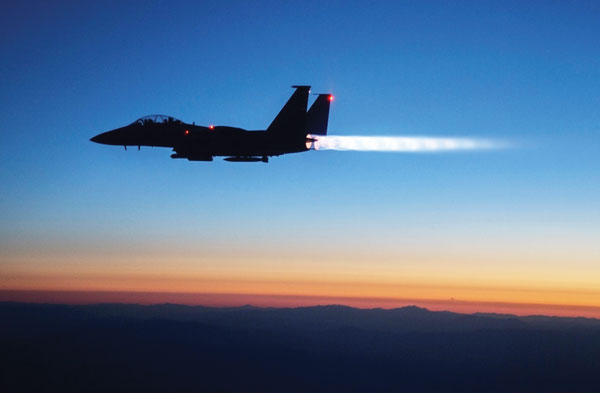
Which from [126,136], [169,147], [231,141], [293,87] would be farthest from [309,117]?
[126,136]

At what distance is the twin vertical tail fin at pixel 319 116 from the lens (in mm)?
59500

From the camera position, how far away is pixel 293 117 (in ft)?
183

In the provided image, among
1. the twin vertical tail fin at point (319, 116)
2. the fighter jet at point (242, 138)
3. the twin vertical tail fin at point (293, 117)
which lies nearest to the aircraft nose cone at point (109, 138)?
the fighter jet at point (242, 138)

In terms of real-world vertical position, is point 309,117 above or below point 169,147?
above

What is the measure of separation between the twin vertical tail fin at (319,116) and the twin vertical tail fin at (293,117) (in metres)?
3.36

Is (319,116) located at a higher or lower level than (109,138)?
higher

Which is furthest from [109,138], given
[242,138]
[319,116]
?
[319,116]

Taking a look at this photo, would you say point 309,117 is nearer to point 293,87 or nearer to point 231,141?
point 293,87

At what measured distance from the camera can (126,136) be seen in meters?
58.2

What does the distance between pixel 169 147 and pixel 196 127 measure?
167 inches

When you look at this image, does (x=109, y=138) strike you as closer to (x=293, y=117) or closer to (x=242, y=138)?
(x=242, y=138)

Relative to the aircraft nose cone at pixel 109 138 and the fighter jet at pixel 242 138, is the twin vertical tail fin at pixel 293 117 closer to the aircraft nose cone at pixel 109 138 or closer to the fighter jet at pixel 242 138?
the fighter jet at pixel 242 138

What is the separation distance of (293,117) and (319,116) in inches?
190

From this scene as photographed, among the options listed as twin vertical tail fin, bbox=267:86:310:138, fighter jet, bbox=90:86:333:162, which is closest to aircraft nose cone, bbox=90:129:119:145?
fighter jet, bbox=90:86:333:162
